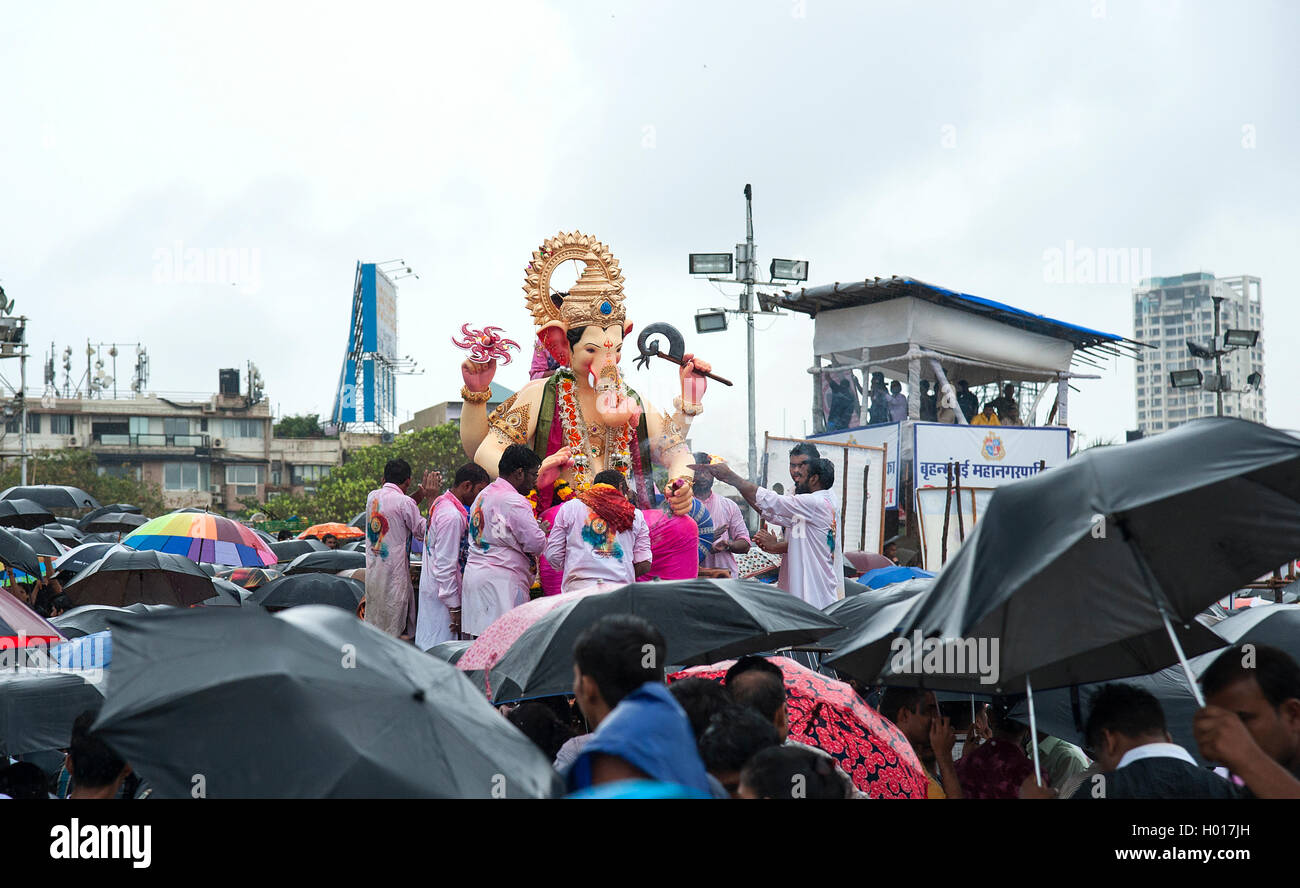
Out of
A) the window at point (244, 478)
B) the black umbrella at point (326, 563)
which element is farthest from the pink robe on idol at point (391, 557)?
the window at point (244, 478)

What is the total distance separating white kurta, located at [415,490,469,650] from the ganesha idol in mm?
636

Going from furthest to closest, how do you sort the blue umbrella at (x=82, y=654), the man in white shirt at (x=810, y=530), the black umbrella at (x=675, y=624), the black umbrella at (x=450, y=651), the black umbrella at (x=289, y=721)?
the man in white shirt at (x=810, y=530)
the black umbrella at (x=450, y=651)
the blue umbrella at (x=82, y=654)
the black umbrella at (x=675, y=624)
the black umbrella at (x=289, y=721)

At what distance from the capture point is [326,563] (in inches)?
573

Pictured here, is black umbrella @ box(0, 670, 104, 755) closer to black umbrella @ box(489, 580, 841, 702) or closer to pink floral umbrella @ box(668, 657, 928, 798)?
black umbrella @ box(489, 580, 841, 702)

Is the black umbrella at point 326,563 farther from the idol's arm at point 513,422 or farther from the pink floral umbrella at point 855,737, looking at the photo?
the pink floral umbrella at point 855,737

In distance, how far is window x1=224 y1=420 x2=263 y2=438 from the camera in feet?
240

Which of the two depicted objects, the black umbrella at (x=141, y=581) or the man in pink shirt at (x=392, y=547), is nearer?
the man in pink shirt at (x=392, y=547)

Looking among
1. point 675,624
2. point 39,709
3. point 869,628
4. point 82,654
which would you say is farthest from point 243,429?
point 869,628

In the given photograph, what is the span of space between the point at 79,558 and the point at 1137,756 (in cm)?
1110

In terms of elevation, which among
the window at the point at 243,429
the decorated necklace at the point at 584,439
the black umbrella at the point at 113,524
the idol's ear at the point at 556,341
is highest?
the window at the point at 243,429

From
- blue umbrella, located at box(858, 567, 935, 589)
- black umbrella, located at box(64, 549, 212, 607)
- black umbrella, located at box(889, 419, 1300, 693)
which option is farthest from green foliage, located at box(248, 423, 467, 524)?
black umbrella, located at box(889, 419, 1300, 693)

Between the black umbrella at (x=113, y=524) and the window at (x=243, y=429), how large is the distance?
52.3 meters

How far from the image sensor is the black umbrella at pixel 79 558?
40.0ft
